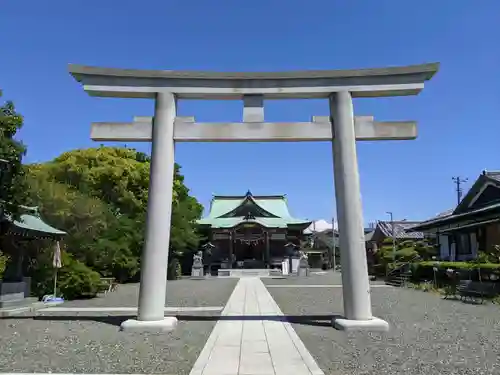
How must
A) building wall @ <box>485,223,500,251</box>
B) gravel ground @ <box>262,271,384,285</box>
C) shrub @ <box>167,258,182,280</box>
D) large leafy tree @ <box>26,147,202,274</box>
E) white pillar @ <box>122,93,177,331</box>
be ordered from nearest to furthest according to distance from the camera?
white pillar @ <box>122,93,177,331</box>
building wall @ <box>485,223,500,251</box>
large leafy tree @ <box>26,147,202,274</box>
gravel ground @ <box>262,271,384,285</box>
shrub @ <box>167,258,182,280</box>

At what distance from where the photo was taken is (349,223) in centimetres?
990

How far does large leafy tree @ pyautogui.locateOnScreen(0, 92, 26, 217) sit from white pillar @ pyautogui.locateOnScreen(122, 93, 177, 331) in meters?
4.57

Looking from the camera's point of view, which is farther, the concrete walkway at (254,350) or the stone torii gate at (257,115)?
the stone torii gate at (257,115)

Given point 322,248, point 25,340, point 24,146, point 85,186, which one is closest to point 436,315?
point 25,340

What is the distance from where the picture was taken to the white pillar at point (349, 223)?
9.63 metres

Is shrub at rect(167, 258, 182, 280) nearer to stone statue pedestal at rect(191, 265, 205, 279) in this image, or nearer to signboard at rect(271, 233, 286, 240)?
stone statue pedestal at rect(191, 265, 205, 279)

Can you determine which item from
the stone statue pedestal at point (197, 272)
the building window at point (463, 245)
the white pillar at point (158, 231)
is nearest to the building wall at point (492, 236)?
the building window at point (463, 245)

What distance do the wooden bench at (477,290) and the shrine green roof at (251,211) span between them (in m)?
27.4

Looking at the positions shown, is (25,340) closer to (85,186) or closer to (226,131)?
(226,131)

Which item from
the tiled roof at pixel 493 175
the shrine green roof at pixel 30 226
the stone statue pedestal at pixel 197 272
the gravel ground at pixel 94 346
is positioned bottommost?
the gravel ground at pixel 94 346

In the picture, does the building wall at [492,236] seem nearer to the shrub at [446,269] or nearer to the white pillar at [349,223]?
the shrub at [446,269]

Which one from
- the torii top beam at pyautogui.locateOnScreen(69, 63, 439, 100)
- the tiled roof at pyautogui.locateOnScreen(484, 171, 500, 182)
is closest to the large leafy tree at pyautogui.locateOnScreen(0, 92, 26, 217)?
the torii top beam at pyautogui.locateOnScreen(69, 63, 439, 100)

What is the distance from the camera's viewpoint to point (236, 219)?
47.2 meters

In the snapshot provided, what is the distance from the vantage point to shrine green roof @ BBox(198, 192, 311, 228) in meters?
45.8
